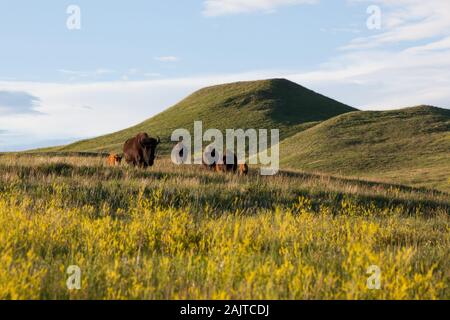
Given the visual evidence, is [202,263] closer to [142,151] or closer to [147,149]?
[147,149]

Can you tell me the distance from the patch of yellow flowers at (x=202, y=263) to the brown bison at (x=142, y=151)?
1440 cm

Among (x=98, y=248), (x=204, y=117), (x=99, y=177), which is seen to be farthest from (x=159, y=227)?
(x=204, y=117)

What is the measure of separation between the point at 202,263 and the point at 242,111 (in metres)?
92.1

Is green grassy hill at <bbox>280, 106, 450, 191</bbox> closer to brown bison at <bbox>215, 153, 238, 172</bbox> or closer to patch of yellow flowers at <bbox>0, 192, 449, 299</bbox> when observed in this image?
brown bison at <bbox>215, 153, 238, 172</bbox>

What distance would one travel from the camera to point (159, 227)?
25.5 feet

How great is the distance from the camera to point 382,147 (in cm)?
6438

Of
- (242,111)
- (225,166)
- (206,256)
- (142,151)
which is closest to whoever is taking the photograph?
(206,256)

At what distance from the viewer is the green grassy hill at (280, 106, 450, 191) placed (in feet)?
171

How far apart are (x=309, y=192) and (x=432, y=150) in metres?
50.2

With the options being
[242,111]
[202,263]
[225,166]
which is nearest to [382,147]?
[242,111]

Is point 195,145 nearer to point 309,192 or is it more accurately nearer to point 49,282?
point 309,192

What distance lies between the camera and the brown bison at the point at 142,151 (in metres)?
23.5

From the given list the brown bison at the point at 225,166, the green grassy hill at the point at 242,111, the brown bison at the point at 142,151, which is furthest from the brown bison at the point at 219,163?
the green grassy hill at the point at 242,111

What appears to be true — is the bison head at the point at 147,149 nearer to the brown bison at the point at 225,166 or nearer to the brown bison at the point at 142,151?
the brown bison at the point at 142,151
